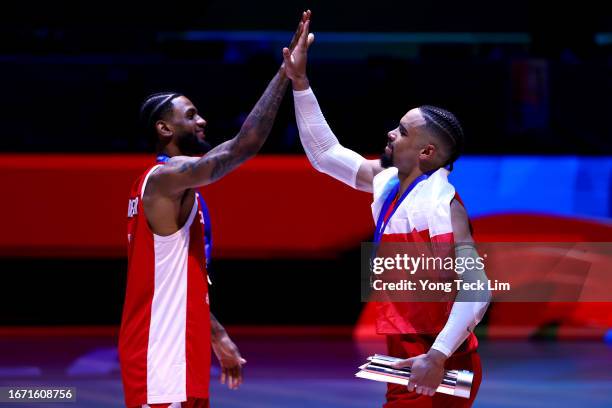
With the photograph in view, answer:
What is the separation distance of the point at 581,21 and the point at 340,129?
8.82 ft

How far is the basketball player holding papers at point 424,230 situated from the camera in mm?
Answer: 3070

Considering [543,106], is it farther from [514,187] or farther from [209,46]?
[209,46]

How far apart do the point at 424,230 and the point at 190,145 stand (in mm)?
964

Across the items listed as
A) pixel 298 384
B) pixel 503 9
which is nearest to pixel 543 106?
pixel 503 9

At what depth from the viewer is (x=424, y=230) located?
10.6 feet

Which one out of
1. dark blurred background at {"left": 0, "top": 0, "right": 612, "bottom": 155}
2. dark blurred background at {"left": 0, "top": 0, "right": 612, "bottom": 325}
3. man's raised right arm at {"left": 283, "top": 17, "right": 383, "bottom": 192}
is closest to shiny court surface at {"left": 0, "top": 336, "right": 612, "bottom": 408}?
dark blurred background at {"left": 0, "top": 0, "right": 612, "bottom": 325}

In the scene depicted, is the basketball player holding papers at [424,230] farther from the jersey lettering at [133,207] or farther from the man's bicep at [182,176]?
the jersey lettering at [133,207]

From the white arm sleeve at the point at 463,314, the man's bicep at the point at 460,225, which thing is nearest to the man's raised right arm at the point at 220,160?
the man's bicep at the point at 460,225

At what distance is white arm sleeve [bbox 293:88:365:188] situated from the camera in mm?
3760

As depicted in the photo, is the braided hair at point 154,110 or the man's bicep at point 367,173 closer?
the braided hair at point 154,110

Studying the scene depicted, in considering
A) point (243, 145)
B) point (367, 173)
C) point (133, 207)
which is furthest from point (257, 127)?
point (367, 173)

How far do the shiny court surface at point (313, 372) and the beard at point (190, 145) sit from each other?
2369 mm

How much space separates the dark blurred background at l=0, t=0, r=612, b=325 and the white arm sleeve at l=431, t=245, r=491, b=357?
418 centimetres

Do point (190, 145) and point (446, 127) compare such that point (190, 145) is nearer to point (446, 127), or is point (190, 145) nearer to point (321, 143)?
point (321, 143)
